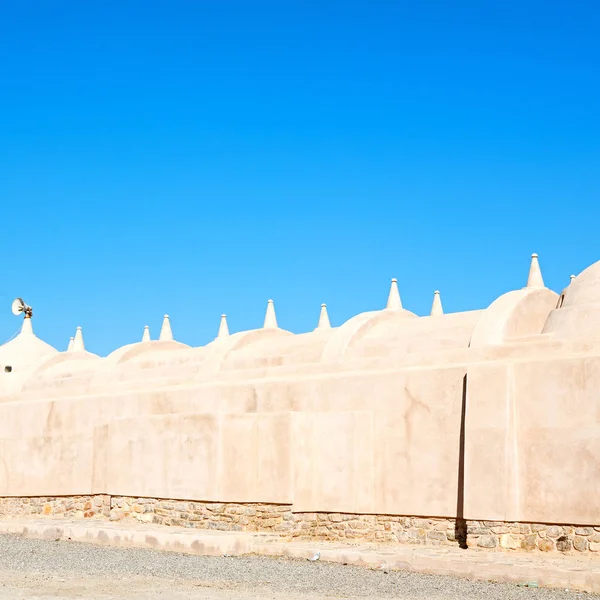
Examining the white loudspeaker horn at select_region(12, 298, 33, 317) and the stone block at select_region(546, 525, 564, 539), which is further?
the white loudspeaker horn at select_region(12, 298, 33, 317)

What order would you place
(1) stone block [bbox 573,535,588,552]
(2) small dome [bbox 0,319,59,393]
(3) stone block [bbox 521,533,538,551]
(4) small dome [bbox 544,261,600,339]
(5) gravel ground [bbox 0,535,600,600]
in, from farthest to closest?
(2) small dome [bbox 0,319,59,393]
(4) small dome [bbox 544,261,600,339]
(3) stone block [bbox 521,533,538,551]
(1) stone block [bbox 573,535,588,552]
(5) gravel ground [bbox 0,535,600,600]

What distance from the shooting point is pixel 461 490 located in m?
13.6

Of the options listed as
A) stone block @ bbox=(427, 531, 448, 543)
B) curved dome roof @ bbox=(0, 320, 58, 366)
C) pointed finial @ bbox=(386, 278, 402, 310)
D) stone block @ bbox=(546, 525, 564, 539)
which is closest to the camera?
stone block @ bbox=(546, 525, 564, 539)

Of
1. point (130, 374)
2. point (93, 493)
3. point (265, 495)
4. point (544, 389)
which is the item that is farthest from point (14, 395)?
point (544, 389)

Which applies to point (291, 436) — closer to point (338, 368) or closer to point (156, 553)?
point (338, 368)

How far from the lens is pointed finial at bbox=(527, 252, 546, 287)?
17.5 metres

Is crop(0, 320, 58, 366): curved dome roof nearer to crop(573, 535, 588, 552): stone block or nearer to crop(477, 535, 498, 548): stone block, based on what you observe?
crop(477, 535, 498, 548): stone block

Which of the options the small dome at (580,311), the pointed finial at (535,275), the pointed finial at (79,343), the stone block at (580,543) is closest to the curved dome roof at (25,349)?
the pointed finial at (79,343)

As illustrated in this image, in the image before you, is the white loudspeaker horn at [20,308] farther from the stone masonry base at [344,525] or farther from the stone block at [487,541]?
the stone block at [487,541]

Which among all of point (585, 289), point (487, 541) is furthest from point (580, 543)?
point (585, 289)

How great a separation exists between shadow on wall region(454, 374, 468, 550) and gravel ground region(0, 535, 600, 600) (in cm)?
225

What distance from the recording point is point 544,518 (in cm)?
1252

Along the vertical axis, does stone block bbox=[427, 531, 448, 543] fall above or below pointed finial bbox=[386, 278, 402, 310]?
below

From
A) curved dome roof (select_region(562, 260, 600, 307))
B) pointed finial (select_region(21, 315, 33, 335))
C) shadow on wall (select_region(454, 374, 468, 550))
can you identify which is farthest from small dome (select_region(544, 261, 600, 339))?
pointed finial (select_region(21, 315, 33, 335))
